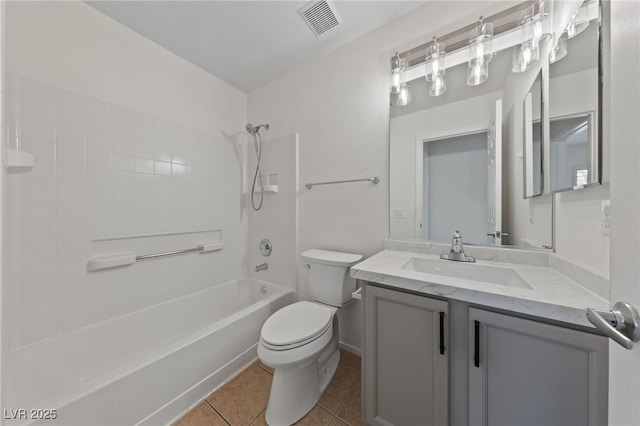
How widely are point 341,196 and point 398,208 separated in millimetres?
447

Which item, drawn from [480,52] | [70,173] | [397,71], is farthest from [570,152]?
[70,173]

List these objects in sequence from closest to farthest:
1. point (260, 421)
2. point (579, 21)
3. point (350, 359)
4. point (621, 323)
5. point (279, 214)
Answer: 1. point (621, 323)
2. point (579, 21)
3. point (260, 421)
4. point (350, 359)
5. point (279, 214)

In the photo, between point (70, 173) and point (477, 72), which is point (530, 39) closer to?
point (477, 72)

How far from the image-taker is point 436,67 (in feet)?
4.26

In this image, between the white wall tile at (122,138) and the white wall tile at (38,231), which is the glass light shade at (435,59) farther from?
the white wall tile at (38,231)

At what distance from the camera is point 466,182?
49.5 inches

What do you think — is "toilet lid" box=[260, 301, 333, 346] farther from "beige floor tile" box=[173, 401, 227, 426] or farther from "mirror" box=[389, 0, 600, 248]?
"mirror" box=[389, 0, 600, 248]

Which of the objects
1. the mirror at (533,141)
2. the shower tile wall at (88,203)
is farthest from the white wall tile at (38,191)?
the mirror at (533,141)

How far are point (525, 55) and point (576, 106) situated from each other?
45 centimetres

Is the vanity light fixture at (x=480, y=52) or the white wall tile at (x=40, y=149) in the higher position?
the vanity light fixture at (x=480, y=52)

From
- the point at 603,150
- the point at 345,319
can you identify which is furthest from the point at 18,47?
the point at 603,150

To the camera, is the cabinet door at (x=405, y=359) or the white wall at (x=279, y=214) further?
the white wall at (x=279, y=214)

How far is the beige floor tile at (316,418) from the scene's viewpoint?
1139 millimetres

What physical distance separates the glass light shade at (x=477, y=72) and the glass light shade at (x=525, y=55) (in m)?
0.11
